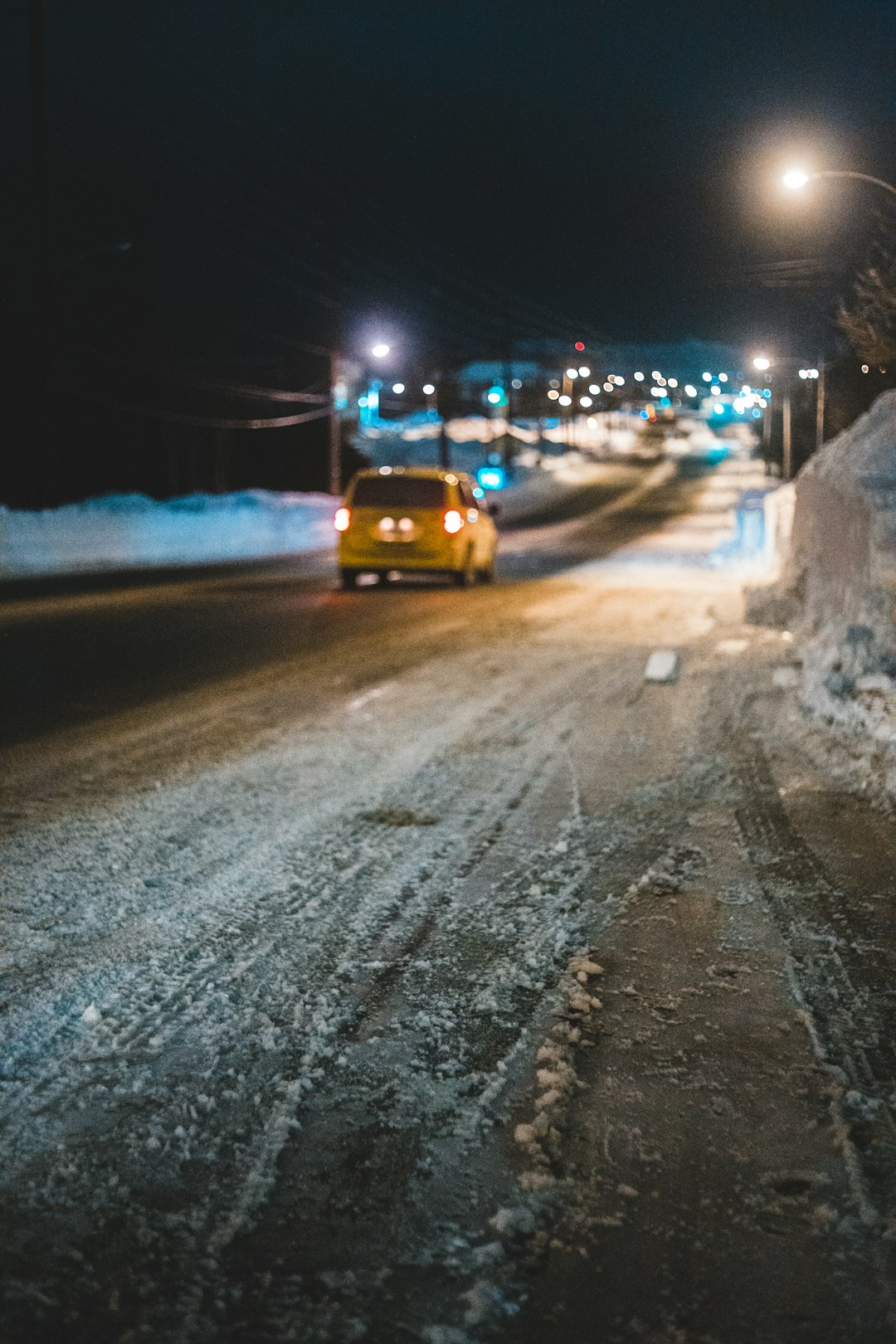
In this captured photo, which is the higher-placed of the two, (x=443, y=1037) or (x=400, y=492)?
(x=400, y=492)

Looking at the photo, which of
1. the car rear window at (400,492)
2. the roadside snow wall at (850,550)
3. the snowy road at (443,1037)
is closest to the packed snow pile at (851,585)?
the roadside snow wall at (850,550)

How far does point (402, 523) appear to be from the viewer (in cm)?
2272

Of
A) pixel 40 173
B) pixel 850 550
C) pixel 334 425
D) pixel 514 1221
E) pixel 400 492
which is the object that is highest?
pixel 40 173

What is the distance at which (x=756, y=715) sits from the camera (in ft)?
35.5

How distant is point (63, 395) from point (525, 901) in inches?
2686

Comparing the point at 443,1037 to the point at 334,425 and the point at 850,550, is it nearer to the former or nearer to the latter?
the point at 850,550

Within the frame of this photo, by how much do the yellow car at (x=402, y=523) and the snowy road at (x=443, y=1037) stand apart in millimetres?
12725

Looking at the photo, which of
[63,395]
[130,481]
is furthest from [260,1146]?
[130,481]

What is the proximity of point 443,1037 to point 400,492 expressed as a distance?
740 inches

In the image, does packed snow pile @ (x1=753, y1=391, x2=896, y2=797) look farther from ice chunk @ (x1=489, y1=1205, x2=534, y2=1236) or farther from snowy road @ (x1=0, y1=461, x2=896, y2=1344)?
→ ice chunk @ (x1=489, y1=1205, x2=534, y2=1236)

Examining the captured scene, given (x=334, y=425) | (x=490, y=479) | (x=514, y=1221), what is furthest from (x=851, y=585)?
(x=490, y=479)

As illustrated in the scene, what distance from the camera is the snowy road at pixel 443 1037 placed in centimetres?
301

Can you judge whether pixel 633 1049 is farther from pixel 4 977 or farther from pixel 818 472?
pixel 818 472

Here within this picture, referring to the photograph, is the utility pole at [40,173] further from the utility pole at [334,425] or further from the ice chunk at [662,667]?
the ice chunk at [662,667]
